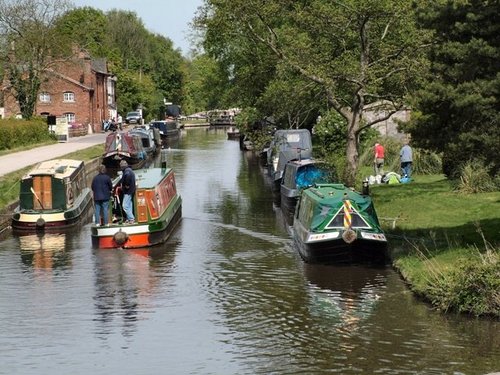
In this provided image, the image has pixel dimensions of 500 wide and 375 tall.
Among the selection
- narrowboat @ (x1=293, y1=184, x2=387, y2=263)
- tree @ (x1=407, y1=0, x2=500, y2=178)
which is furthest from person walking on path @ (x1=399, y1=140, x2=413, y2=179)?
tree @ (x1=407, y1=0, x2=500, y2=178)

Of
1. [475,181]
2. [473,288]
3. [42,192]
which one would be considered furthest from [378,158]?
[473,288]

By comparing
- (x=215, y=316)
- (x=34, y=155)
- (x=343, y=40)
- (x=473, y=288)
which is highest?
(x=343, y=40)

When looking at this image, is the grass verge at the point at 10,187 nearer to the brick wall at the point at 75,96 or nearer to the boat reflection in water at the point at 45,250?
the boat reflection in water at the point at 45,250

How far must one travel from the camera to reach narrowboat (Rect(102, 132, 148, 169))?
52781 millimetres

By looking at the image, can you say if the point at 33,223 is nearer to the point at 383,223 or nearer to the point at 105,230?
the point at 105,230

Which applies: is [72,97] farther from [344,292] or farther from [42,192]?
[344,292]

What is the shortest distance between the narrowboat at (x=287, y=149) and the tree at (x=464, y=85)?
21.1 meters

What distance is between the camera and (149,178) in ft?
94.4

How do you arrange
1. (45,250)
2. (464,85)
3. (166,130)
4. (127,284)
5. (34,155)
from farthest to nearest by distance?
(166,130), (34,155), (45,250), (127,284), (464,85)

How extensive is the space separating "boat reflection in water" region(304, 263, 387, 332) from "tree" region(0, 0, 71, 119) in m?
57.7

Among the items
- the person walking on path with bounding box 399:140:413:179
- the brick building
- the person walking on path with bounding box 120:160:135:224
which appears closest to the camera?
the person walking on path with bounding box 120:160:135:224

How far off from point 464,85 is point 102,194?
1222 cm

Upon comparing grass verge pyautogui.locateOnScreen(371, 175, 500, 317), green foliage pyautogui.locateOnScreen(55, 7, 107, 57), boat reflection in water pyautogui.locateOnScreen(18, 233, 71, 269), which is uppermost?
green foliage pyautogui.locateOnScreen(55, 7, 107, 57)

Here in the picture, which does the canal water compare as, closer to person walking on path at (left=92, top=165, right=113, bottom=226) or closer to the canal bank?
person walking on path at (left=92, top=165, right=113, bottom=226)
